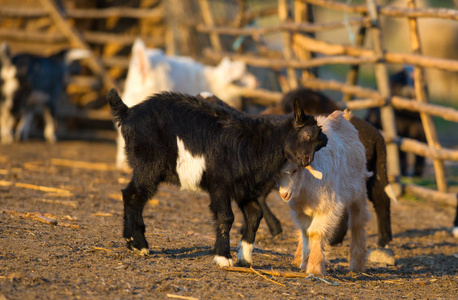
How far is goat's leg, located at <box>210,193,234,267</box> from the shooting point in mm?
4062

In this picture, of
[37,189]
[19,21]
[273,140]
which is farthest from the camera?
[19,21]

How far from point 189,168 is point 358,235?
1.60 metres

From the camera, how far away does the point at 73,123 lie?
13.5 metres

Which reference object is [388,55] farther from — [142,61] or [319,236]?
[319,236]

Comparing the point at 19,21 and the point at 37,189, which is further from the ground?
the point at 19,21

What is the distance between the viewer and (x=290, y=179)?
420cm

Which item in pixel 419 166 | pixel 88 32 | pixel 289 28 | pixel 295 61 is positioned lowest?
pixel 419 166

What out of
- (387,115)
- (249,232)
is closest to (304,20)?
(387,115)

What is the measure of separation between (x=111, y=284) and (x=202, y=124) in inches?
50.2

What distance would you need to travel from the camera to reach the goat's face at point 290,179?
13.7ft

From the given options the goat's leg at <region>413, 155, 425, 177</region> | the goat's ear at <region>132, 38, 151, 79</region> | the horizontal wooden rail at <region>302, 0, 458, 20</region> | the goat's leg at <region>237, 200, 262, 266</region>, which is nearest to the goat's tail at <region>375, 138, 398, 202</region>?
the goat's leg at <region>237, 200, 262, 266</region>

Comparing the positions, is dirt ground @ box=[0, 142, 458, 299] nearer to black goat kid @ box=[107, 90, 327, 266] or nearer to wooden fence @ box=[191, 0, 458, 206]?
black goat kid @ box=[107, 90, 327, 266]

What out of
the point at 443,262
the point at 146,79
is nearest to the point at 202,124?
the point at 443,262

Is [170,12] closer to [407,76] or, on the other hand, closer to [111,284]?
[407,76]
